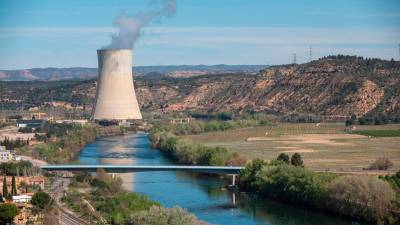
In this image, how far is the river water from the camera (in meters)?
20.6

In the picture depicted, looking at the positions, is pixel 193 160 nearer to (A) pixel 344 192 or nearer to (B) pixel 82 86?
(A) pixel 344 192

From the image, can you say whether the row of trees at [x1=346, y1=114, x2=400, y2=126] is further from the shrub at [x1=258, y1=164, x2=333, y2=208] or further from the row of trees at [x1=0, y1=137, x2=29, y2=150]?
the shrub at [x1=258, y1=164, x2=333, y2=208]

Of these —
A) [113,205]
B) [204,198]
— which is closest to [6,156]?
[204,198]

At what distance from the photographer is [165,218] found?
17094mm

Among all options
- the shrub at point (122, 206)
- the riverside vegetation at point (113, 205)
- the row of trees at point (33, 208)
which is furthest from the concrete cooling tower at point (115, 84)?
the row of trees at point (33, 208)

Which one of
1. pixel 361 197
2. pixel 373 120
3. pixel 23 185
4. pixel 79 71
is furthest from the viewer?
pixel 79 71

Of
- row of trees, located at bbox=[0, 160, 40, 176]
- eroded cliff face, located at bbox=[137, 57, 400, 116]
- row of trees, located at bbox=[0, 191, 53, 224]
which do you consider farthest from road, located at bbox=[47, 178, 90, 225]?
eroded cliff face, located at bbox=[137, 57, 400, 116]

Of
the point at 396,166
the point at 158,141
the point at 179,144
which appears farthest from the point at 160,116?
the point at 396,166

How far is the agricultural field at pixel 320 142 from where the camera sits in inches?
1235

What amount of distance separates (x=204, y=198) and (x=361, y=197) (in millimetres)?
4619

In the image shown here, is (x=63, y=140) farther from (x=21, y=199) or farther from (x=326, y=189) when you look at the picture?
(x=326, y=189)

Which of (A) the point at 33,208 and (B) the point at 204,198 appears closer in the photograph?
(A) the point at 33,208

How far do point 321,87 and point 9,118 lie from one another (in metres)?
17.7

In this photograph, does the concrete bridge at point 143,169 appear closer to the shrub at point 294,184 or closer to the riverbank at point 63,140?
the shrub at point 294,184
